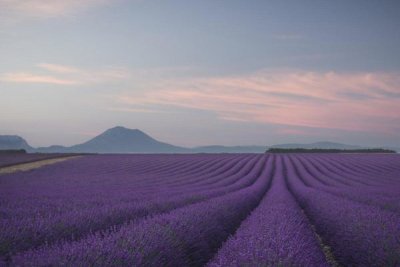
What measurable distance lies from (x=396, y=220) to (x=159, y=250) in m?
3.69

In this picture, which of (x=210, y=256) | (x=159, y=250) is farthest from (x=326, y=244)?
(x=159, y=250)

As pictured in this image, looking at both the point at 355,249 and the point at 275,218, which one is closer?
the point at 355,249

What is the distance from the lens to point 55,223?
214 inches

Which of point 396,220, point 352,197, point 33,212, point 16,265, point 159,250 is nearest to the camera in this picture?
point 16,265

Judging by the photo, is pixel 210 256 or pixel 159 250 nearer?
pixel 159 250

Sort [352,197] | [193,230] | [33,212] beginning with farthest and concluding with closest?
[352,197]
[33,212]
[193,230]

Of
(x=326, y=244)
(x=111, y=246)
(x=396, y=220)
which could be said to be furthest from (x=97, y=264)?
(x=326, y=244)

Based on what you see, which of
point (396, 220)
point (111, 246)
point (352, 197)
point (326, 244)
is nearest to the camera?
point (111, 246)

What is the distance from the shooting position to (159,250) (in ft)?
13.4

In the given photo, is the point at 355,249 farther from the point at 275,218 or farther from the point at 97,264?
the point at 97,264

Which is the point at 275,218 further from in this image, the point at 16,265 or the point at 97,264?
the point at 16,265

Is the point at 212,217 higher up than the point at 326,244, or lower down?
higher up

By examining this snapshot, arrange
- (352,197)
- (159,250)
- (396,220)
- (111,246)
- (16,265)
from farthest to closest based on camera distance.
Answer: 1. (352,197)
2. (396,220)
3. (159,250)
4. (111,246)
5. (16,265)

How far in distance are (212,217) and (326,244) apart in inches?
89.4
